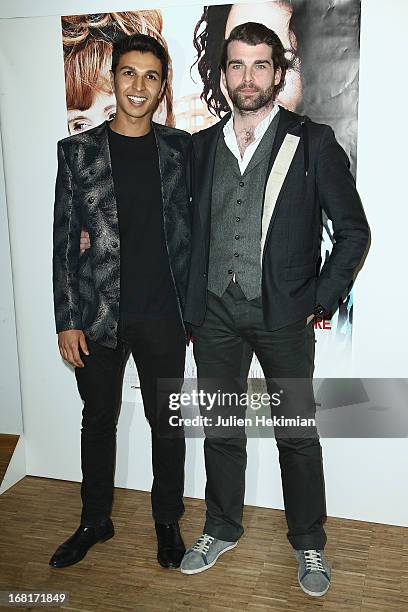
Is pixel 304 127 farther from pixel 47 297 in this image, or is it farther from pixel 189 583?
pixel 189 583

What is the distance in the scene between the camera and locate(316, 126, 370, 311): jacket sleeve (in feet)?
7.16

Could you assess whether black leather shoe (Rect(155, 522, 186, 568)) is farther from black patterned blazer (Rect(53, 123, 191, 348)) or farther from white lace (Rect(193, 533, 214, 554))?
black patterned blazer (Rect(53, 123, 191, 348))

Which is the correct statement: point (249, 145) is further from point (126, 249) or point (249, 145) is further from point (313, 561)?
point (313, 561)

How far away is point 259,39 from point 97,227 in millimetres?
820

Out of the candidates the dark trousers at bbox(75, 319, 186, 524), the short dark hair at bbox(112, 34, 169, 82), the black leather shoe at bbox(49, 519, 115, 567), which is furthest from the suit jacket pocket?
the black leather shoe at bbox(49, 519, 115, 567)

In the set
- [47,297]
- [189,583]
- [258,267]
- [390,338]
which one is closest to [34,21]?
[47,297]

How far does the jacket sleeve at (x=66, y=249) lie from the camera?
2340 mm

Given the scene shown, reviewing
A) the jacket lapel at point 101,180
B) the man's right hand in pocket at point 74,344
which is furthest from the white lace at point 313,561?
the jacket lapel at point 101,180

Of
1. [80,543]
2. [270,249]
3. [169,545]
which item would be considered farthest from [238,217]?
[80,543]

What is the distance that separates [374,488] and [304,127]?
4.58ft

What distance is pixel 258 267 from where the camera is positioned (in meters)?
2.23

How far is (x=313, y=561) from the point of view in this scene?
2.33 meters

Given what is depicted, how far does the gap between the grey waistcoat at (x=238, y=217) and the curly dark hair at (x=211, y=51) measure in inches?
14.6

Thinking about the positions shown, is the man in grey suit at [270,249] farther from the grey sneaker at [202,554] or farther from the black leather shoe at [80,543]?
the black leather shoe at [80,543]
